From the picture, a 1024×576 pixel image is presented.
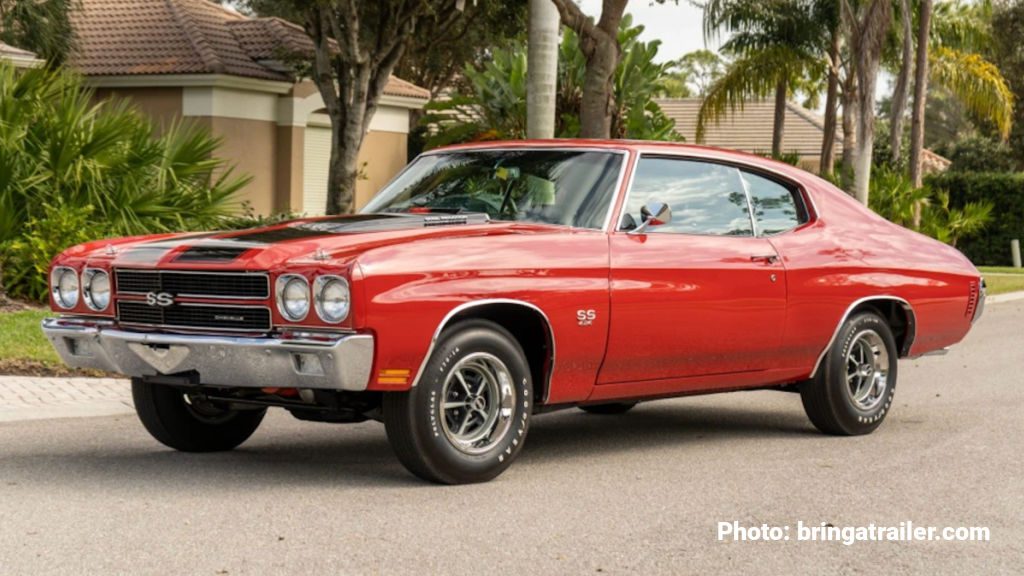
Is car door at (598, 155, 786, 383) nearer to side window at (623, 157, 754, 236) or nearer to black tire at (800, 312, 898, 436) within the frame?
side window at (623, 157, 754, 236)

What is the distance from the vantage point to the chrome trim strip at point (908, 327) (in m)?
9.53

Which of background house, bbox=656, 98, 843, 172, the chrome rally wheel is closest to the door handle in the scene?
the chrome rally wheel

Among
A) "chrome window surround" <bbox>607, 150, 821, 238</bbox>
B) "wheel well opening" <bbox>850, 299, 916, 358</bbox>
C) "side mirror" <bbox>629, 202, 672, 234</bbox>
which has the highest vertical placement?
"chrome window surround" <bbox>607, 150, 821, 238</bbox>

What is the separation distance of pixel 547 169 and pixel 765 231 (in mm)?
1498

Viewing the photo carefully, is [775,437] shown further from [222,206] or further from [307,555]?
A: [222,206]

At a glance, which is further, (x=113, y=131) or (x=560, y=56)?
(x=560, y=56)

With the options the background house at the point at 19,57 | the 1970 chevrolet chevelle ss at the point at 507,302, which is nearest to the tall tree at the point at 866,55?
the background house at the point at 19,57

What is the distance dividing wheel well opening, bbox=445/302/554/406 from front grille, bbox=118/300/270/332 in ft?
3.64

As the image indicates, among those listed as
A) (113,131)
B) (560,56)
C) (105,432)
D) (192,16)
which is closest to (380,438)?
(105,432)

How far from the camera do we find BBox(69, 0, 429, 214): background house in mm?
30516

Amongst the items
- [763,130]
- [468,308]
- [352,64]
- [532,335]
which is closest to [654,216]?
[532,335]

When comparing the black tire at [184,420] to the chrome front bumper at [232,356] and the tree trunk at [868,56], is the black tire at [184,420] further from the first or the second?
the tree trunk at [868,56]

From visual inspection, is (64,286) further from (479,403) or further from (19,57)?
(19,57)

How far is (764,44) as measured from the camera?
37.0m
